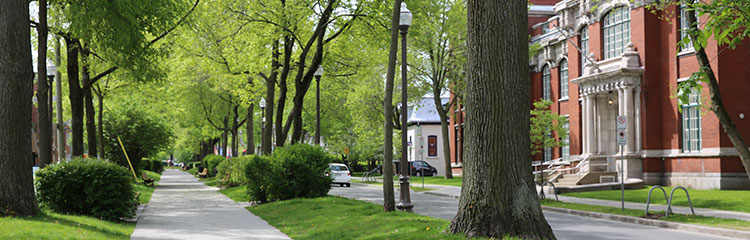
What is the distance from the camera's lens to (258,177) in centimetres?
2230

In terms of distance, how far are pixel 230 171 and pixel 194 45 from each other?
5.77m

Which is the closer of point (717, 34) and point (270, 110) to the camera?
point (717, 34)

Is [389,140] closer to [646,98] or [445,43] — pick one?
[646,98]

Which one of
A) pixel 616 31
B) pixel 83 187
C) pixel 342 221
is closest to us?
pixel 342 221

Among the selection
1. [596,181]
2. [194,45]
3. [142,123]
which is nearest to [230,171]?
[194,45]

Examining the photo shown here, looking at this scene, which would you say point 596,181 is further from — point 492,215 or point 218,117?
point 218,117

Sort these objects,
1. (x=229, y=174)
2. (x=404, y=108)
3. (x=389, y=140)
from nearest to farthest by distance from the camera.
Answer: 1. (x=389, y=140)
2. (x=404, y=108)
3. (x=229, y=174)

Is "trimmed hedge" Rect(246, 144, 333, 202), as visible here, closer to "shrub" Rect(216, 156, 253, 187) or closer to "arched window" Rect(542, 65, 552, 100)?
"shrub" Rect(216, 156, 253, 187)

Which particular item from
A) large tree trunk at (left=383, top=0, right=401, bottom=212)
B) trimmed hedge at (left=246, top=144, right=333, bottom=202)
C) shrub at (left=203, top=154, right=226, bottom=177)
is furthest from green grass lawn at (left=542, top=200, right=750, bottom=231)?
shrub at (left=203, top=154, right=226, bottom=177)

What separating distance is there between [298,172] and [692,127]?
1694cm

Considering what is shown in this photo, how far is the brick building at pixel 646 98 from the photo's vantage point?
2797 cm

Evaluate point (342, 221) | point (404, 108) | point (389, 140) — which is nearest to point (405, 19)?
point (404, 108)

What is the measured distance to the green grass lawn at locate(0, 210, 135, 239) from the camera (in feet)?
35.4

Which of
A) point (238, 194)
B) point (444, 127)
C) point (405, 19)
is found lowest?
point (238, 194)
